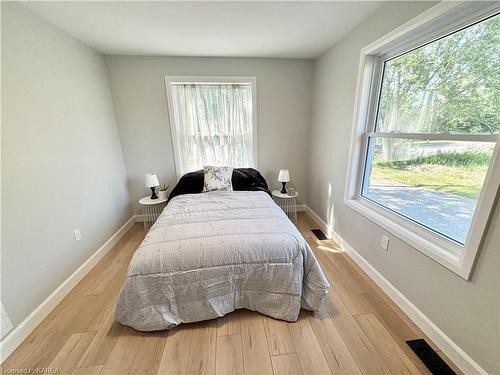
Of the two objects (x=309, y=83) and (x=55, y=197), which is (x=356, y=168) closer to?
(x=309, y=83)

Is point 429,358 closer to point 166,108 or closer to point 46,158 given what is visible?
point 46,158

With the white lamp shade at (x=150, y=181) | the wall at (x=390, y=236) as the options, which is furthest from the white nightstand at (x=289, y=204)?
the white lamp shade at (x=150, y=181)

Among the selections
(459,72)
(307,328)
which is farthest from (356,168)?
(307,328)

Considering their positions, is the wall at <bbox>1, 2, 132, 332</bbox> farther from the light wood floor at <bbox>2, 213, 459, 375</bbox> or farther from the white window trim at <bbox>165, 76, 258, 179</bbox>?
the white window trim at <bbox>165, 76, 258, 179</bbox>

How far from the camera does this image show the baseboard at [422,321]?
1146 mm

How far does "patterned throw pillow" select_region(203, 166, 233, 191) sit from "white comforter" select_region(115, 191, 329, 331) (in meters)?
1.16

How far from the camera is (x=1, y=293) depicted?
1298mm

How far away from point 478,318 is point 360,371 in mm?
708

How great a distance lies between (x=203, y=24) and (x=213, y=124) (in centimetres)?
127

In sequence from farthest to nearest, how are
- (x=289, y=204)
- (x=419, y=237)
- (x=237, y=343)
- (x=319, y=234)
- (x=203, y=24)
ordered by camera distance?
(x=289, y=204)
(x=319, y=234)
(x=203, y=24)
(x=419, y=237)
(x=237, y=343)

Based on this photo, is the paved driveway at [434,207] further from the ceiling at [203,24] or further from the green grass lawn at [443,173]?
the ceiling at [203,24]

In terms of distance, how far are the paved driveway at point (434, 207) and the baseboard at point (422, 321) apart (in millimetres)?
593

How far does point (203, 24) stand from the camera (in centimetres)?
187

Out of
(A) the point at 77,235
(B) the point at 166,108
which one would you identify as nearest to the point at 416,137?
(B) the point at 166,108
